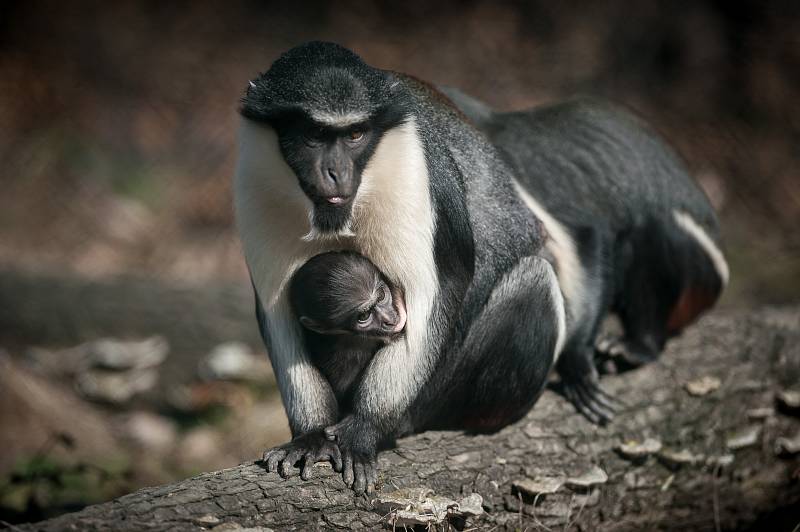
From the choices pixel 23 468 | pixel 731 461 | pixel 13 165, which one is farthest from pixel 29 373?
pixel 731 461

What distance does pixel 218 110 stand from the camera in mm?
10805

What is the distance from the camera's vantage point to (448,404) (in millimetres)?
4223

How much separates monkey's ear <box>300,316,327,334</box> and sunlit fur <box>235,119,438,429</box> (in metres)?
0.07

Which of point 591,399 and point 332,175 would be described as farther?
point 591,399

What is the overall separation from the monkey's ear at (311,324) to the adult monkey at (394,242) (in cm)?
7

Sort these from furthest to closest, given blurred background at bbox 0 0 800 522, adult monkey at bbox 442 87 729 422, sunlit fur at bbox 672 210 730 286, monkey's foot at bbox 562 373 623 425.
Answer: blurred background at bbox 0 0 800 522 → sunlit fur at bbox 672 210 730 286 → adult monkey at bbox 442 87 729 422 → monkey's foot at bbox 562 373 623 425

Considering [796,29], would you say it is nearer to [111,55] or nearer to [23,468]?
[111,55]

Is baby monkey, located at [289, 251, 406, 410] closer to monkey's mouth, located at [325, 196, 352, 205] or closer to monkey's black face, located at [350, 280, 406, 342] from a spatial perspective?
monkey's black face, located at [350, 280, 406, 342]

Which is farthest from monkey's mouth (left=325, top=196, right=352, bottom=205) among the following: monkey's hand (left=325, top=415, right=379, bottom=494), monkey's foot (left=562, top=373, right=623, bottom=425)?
monkey's foot (left=562, top=373, right=623, bottom=425)

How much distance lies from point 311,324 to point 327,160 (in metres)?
0.90

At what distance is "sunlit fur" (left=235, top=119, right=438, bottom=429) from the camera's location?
355 centimetres

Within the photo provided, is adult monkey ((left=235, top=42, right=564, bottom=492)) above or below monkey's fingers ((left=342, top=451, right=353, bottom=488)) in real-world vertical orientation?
above

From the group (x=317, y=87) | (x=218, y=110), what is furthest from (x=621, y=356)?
(x=218, y=110)

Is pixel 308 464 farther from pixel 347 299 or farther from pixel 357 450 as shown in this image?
pixel 347 299
